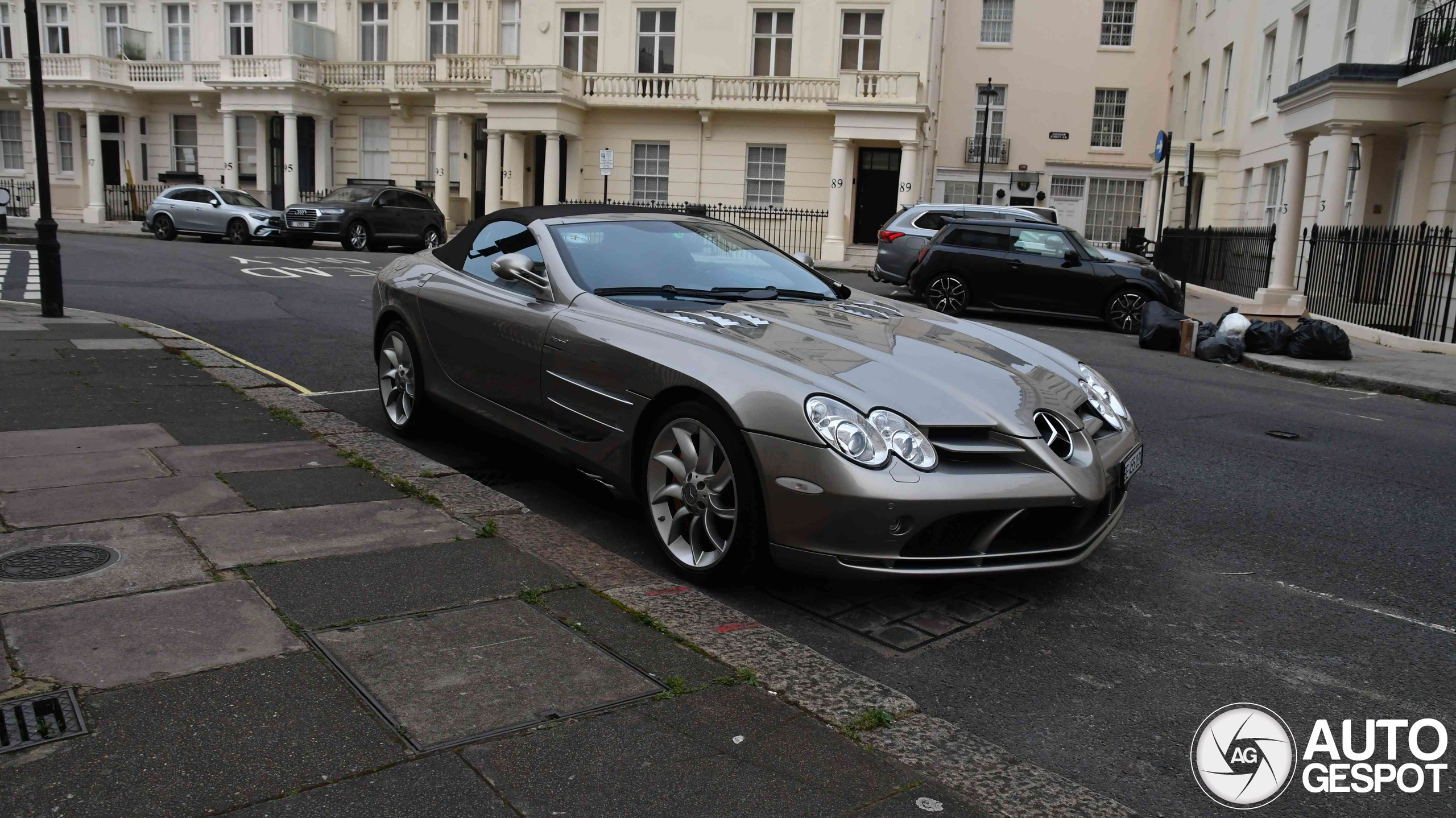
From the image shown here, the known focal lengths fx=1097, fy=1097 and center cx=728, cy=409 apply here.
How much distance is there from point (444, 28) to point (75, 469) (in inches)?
1381

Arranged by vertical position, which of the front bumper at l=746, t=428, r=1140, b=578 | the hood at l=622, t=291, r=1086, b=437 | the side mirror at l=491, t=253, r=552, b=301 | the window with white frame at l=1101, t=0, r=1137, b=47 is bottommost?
the front bumper at l=746, t=428, r=1140, b=578

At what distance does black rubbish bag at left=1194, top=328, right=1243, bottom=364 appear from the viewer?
13203 millimetres

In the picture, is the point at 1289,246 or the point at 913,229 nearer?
the point at 1289,246

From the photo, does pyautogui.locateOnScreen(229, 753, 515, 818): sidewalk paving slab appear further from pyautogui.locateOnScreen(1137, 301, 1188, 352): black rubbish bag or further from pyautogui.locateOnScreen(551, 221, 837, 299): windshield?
pyautogui.locateOnScreen(1137, 301, 1188, 352): black rubbish bag

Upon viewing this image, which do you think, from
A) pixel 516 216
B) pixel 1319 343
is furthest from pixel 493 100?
pixel 516 216

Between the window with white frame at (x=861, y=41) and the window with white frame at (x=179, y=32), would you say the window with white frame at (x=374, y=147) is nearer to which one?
the window with white frame at (x=179, y=32)

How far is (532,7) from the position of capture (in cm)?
3466

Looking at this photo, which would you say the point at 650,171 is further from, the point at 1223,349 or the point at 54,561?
the point at 54,561

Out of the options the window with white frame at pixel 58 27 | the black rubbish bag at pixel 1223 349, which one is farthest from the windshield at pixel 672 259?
the window with white frame at pixel 58 27

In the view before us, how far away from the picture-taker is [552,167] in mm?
33781

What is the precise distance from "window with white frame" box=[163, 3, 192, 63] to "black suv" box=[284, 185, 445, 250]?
632 inches

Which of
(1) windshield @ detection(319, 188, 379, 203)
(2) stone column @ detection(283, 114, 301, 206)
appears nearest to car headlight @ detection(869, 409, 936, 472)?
(1) windshield @ detection(319, 188, 379, 203)

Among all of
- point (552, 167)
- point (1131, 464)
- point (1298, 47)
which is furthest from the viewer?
point (552, 167)

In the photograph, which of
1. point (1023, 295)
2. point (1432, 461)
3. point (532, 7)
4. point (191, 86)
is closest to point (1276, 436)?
point (1432, 461)
